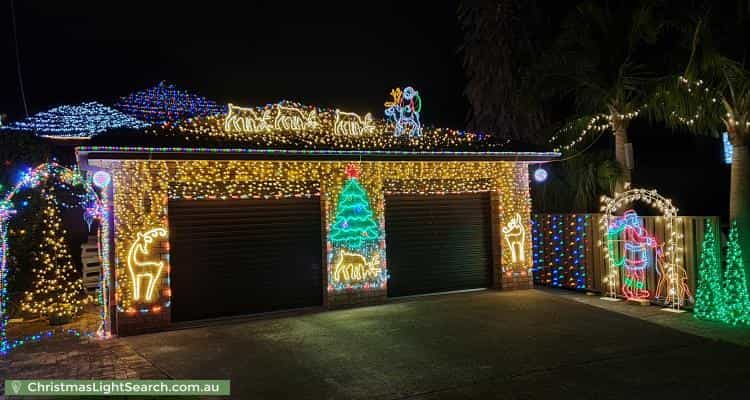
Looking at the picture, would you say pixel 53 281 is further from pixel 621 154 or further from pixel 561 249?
pixel 621 154

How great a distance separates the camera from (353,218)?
427 inches

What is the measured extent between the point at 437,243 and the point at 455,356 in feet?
15.6

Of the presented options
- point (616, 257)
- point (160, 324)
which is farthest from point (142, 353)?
point (616, 257)

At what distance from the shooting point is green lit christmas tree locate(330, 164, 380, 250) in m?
10.8

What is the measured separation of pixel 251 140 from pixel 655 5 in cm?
821

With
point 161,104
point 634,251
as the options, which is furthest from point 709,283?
point 161,104

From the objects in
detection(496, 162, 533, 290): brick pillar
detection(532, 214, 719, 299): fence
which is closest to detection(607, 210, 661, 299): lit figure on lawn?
detection(532, 214, 719, 299): fence

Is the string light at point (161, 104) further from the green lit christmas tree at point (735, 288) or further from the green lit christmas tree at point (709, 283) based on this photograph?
the green lit christmas tree at point (735, 288)

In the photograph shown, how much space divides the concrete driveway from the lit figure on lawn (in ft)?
4.31

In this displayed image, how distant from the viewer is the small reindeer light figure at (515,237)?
12.3 m

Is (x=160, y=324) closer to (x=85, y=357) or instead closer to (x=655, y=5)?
(x=85, y=357)

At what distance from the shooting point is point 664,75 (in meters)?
11.5

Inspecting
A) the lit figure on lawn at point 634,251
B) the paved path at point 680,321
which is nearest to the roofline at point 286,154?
the lit figure on lawn at point 634,251

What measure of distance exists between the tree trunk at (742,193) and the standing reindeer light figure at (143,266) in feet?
31.7
